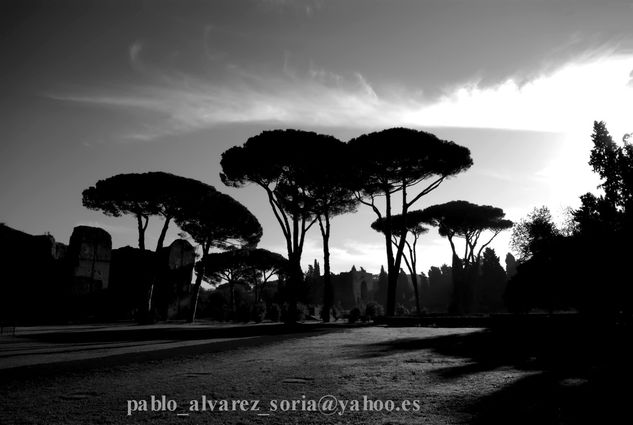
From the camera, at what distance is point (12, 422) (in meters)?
3.48

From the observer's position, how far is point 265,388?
452 centimetres

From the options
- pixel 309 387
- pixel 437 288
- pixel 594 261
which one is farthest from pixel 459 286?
pixel 437 288

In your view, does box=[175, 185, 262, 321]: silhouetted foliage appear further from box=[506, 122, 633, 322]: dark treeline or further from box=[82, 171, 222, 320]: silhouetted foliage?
box=[506, 122, 633, 322]: dark treeline

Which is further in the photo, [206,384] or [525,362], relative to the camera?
[525,362]

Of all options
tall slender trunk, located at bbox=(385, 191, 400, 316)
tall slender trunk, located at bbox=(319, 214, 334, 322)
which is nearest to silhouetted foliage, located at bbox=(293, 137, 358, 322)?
tall slender trunk, located at bbox=(319, 214, 334, 322)

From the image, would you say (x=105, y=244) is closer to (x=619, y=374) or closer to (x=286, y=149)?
(x=286, y=149)

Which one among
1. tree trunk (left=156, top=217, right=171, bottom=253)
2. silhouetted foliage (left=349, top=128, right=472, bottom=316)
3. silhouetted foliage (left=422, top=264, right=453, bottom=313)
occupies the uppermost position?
silhouetted foliage (left=349, top=128, right=472, bottom=316)

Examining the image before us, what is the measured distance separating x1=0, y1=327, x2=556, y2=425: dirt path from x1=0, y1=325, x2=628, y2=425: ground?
14 mm

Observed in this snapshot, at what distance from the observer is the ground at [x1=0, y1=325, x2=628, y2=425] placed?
3.43 meters

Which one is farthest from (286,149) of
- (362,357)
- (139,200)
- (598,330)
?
(598,330)

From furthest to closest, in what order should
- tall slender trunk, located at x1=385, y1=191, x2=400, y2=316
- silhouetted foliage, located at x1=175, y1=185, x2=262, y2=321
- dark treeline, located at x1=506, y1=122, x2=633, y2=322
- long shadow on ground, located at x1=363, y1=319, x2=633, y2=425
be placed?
silhouetted foliage, located at x1=175, y1=185, x2=262, y2=321 < tall slender trunk, located at x1=385, y1=191, x2=400, y2=316 < dark treeline, located at x1=506, y1=122, x2=633, y2=322 < long shadow on ground, located at x1=363, y1=319, x2=633, y2=425

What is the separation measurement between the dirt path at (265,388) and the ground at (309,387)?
14 mm

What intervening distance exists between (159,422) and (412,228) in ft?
102

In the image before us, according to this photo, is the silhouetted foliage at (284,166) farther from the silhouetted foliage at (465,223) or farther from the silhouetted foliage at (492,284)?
the silhouetted foliage at (492,284)
